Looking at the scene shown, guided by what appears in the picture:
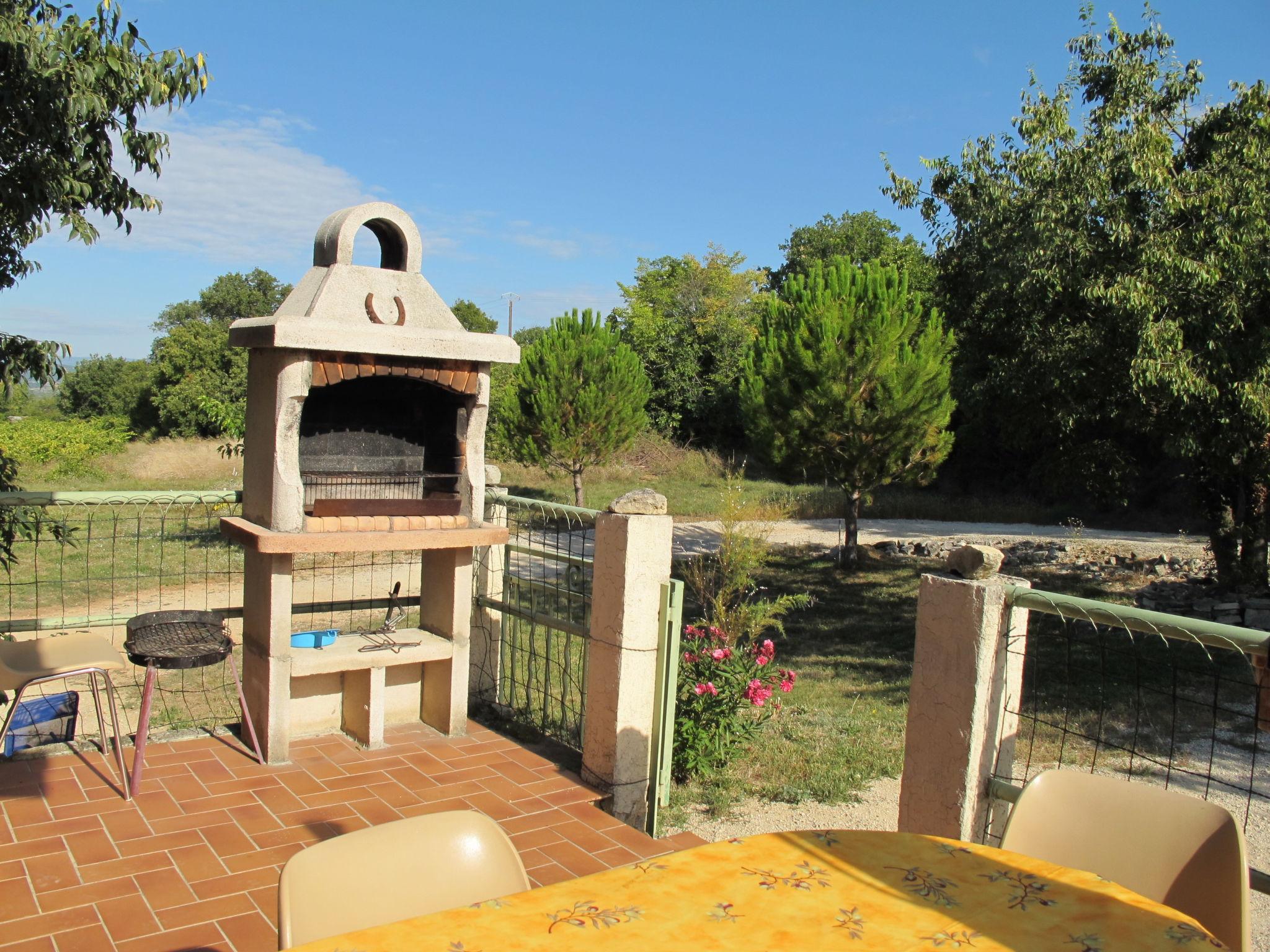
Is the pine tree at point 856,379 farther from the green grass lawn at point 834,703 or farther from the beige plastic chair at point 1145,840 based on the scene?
the beige plastic chair at point 1145,840

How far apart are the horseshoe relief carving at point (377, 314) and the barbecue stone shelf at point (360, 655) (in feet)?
4.91

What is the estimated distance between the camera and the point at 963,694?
9.87 ft

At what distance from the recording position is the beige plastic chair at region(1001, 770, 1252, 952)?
201 centimetres

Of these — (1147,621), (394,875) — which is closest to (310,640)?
(394,875)

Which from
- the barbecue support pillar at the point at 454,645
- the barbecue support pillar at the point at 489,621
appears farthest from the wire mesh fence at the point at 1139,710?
the barbecue support pillar at the point at 489,621

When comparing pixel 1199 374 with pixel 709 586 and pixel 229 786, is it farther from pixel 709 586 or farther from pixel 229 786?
pixel 229 786

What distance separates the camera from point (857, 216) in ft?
133

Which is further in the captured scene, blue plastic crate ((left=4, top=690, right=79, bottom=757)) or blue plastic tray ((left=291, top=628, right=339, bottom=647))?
blue plastic tray ((left=291, top=628, right=339, bottom=647))

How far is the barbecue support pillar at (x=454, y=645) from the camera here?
15.3 ft

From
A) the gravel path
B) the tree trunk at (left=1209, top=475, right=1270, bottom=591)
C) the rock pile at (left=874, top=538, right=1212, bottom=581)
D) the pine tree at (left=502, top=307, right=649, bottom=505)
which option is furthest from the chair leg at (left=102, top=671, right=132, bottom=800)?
the pine tree at (left=502, top=307, right=649, bottom=505)

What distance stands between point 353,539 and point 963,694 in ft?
8.16

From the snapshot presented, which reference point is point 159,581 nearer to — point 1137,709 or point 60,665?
point 60,665

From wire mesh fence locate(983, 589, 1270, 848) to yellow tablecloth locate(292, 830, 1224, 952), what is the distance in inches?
34.0

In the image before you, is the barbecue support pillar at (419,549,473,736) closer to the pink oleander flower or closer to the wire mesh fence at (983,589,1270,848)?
the pink oleander flower
